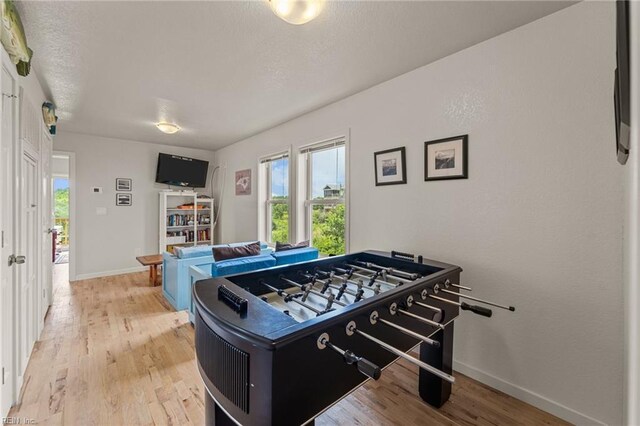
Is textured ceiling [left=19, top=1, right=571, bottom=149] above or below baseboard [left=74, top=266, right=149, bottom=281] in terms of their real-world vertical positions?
above

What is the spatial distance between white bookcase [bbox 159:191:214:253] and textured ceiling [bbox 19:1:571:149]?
2.32 m

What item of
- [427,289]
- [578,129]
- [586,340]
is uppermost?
[578,129]

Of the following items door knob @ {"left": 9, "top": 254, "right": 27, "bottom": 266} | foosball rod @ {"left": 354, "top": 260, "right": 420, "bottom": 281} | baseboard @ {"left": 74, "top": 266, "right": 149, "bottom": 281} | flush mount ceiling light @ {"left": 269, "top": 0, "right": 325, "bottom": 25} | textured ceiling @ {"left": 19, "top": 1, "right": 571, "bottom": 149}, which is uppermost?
textured ceiling @ {"left": 19, "top": 1, "right": 571, "bottom": 149}

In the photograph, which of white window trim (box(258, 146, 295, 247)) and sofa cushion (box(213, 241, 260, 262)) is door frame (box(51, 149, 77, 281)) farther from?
sofa cushion (box(213, 241, 260, 262))

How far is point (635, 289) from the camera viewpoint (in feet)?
1.46

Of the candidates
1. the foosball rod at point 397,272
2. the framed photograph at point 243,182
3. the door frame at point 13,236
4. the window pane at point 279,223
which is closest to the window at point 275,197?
the window pane at point 279,223

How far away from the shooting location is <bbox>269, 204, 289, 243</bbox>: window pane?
13.1 feet

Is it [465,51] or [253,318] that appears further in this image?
[465,51]

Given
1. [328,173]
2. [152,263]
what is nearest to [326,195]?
[328,173]

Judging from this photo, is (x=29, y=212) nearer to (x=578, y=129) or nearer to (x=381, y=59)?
(x=381, y=59)

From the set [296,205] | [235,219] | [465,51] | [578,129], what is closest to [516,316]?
[578,129]

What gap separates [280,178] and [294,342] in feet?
11.1

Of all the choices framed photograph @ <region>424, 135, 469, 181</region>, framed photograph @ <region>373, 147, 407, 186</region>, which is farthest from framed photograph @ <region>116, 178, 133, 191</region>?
framed photograph @ <region>424, 135, 469, 181</region>

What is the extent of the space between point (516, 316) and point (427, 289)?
2.79ft
